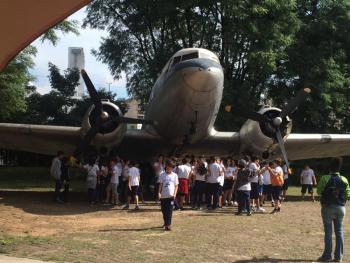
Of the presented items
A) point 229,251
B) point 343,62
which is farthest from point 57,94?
point 229,251

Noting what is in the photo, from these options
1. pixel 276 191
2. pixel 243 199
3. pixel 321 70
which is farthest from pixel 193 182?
pixel 321 70

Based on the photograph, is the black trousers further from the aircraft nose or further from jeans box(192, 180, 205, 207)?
the aircraft nose

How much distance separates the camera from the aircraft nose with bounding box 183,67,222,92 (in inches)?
521

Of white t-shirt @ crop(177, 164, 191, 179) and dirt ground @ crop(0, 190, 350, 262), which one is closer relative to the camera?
dirt ground @ crop(0, 190, 350, 262)

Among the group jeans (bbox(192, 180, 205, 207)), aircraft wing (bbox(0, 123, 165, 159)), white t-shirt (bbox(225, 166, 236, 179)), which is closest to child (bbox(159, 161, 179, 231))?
jeans (bbox(192, 180, 205, 207))

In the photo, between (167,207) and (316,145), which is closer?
(167,207)

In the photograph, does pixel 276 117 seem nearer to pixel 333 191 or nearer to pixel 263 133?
pixel 263 133

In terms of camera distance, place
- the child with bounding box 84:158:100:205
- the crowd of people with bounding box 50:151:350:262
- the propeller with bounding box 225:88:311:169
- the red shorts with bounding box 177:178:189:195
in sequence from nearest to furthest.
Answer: the crowd of people with bounding box 50:151:350:262 → the red shorts with bounding box 177:178:189:195 → the child with bounding box 84:158:100:205 → the propeller with bounding box 225:88:311:169

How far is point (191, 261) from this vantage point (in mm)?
7281

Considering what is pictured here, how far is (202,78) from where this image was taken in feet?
43.5

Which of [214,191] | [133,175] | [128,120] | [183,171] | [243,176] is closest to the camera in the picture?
[243,176]

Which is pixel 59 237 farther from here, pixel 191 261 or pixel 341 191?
pixel 341 191

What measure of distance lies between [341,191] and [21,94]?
71.6 ft

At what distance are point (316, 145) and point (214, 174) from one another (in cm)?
708
